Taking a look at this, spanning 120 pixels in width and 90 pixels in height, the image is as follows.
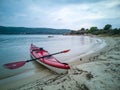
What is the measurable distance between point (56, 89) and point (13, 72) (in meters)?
4.96

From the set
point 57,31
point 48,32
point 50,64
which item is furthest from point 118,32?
point 57,31

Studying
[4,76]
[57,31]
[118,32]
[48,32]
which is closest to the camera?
[4,76]

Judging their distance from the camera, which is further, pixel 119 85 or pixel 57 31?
pixel 57 31

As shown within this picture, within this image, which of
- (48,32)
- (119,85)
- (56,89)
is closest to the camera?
(119,85)

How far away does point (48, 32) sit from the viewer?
173 m

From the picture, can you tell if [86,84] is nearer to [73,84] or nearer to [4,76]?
[73,84]

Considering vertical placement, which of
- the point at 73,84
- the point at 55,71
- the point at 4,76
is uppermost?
the point at 73,84

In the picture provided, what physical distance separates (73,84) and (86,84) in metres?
0.56

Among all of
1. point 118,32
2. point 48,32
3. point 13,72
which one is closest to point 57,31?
point 48,32

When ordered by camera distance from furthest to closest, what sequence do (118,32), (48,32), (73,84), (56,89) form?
(48,32) → (118,32) → (73,84) → (56,89)

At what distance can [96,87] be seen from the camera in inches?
154

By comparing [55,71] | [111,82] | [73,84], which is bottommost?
[55,71]

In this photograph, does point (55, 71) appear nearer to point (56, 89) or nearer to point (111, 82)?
point (56, 89)

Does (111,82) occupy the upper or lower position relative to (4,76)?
upper
